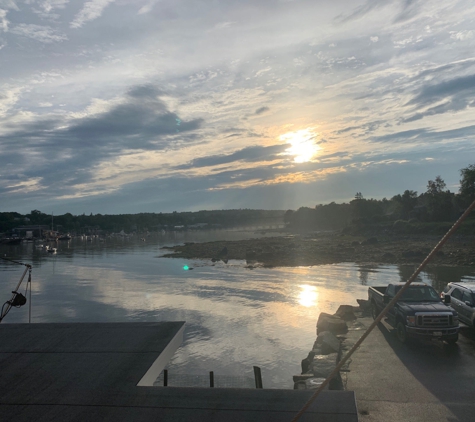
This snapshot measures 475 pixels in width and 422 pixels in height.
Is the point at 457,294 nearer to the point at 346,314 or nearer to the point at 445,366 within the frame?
the point at 445,366

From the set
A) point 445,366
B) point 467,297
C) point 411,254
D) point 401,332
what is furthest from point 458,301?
point 411,254

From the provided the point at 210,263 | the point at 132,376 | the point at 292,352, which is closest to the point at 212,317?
the point at 292,352

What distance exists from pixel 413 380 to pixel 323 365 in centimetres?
286

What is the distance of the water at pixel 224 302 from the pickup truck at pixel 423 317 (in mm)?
4892

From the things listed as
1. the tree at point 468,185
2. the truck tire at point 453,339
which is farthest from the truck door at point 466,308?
the tree at point 468,185

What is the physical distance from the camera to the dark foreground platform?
20.7ft

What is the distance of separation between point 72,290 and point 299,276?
86.8 ft

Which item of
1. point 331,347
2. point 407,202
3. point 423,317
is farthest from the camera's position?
point 407,202

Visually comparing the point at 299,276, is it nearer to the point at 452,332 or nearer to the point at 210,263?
the point at 210,263

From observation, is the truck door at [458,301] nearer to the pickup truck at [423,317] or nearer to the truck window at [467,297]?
the truck window at [467,297]

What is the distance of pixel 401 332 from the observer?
50.9 ft

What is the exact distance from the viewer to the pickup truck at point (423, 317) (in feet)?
47.7

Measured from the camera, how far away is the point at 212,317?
1131 inches

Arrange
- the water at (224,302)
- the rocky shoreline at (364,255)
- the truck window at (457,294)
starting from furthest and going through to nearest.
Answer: the rocky shoreline at (364,255), the water at (224,302), the truck window at (457,294)
